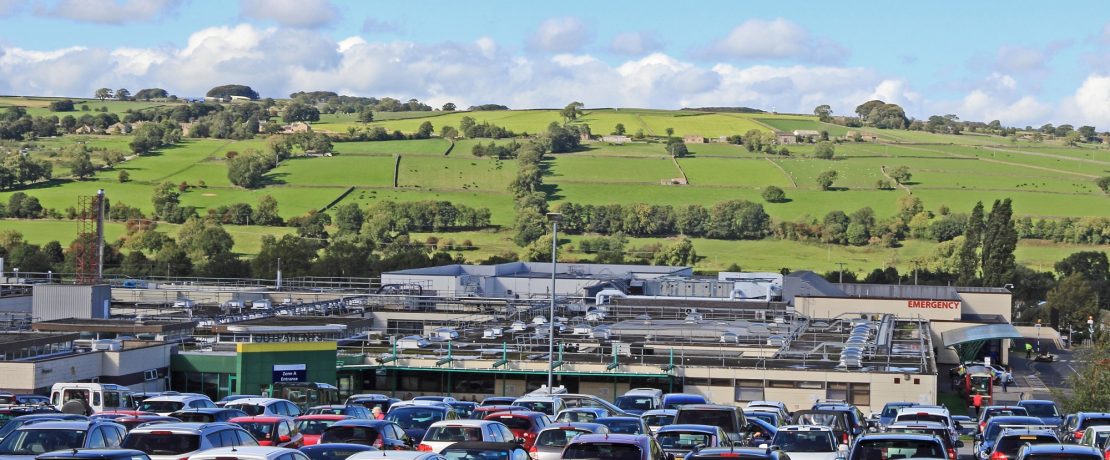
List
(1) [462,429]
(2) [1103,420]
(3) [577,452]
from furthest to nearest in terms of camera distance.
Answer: (2) [1103,420], (1) [462,429], (3) [577,452]

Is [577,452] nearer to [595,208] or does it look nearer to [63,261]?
[63,261]

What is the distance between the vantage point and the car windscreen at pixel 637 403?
40.5 metres

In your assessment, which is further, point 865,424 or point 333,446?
point 865,424

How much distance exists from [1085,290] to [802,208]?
63.6 metres

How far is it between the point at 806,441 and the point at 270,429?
31.2 feet

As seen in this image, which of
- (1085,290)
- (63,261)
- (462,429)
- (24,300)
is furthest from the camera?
(63,261)

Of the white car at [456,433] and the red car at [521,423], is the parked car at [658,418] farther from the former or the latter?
the white car at [456,433]

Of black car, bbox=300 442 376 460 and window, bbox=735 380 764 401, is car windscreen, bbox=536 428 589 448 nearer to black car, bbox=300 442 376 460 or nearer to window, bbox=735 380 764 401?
black car, bbox=300 442 376 460

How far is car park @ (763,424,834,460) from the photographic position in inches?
1065

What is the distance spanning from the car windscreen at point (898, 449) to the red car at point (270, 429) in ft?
33.6

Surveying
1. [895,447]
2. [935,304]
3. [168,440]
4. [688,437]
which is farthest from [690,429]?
[935,304]

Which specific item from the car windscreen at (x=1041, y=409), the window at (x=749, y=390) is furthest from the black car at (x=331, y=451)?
the window at (x=749, y=390)

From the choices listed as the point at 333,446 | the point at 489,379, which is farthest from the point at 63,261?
the point at 333,446

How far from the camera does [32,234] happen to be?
169 m
